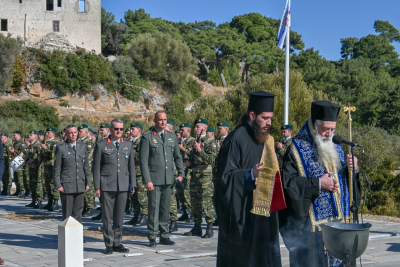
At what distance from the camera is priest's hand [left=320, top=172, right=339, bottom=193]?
198 inches

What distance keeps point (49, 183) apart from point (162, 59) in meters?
50.3

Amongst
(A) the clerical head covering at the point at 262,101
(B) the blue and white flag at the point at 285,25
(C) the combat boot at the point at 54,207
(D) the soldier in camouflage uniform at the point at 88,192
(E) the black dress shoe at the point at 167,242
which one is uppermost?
(B) the blue and white flag at the point at 285,25

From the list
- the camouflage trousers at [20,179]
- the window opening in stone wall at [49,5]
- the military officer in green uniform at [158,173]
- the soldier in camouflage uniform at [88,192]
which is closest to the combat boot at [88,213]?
the soldier in camouflage uniform at [88,192]

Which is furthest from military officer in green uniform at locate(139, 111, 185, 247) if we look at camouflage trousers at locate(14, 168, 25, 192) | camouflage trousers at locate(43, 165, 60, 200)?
camouflage trousers at locate(14, 168, 25, 192)

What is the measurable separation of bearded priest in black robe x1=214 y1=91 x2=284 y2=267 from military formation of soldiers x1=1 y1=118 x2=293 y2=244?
4.31m

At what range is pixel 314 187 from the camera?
5.08 m

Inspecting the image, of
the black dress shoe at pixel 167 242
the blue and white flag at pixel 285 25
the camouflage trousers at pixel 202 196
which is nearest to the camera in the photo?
the black dress shoe at pixel 167 242

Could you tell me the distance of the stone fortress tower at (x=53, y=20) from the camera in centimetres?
6444

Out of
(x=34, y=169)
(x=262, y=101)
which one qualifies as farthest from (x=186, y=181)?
(x=262, y=101)

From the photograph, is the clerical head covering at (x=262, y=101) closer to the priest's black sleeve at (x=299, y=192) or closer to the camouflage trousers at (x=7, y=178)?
the priest's black sleeve at (x=299, y=192)

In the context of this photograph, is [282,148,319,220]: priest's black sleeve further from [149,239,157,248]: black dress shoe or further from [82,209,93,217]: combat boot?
[82,209,93,217]: combat boot

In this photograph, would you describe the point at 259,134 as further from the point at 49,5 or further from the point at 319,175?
the point at 49,5

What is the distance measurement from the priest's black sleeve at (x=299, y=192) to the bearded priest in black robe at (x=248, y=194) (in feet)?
0.71

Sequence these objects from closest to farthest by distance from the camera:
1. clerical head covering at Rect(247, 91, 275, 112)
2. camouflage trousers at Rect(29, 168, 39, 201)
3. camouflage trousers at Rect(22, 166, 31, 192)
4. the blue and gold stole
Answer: clerical head covering at Rect(247, 91, 275, 112) → the blue and gold stole → camouflage trousers at Rect(29, 168, 39, 201) → camouflage trousers at Rect(22, 166, 31, 192)
